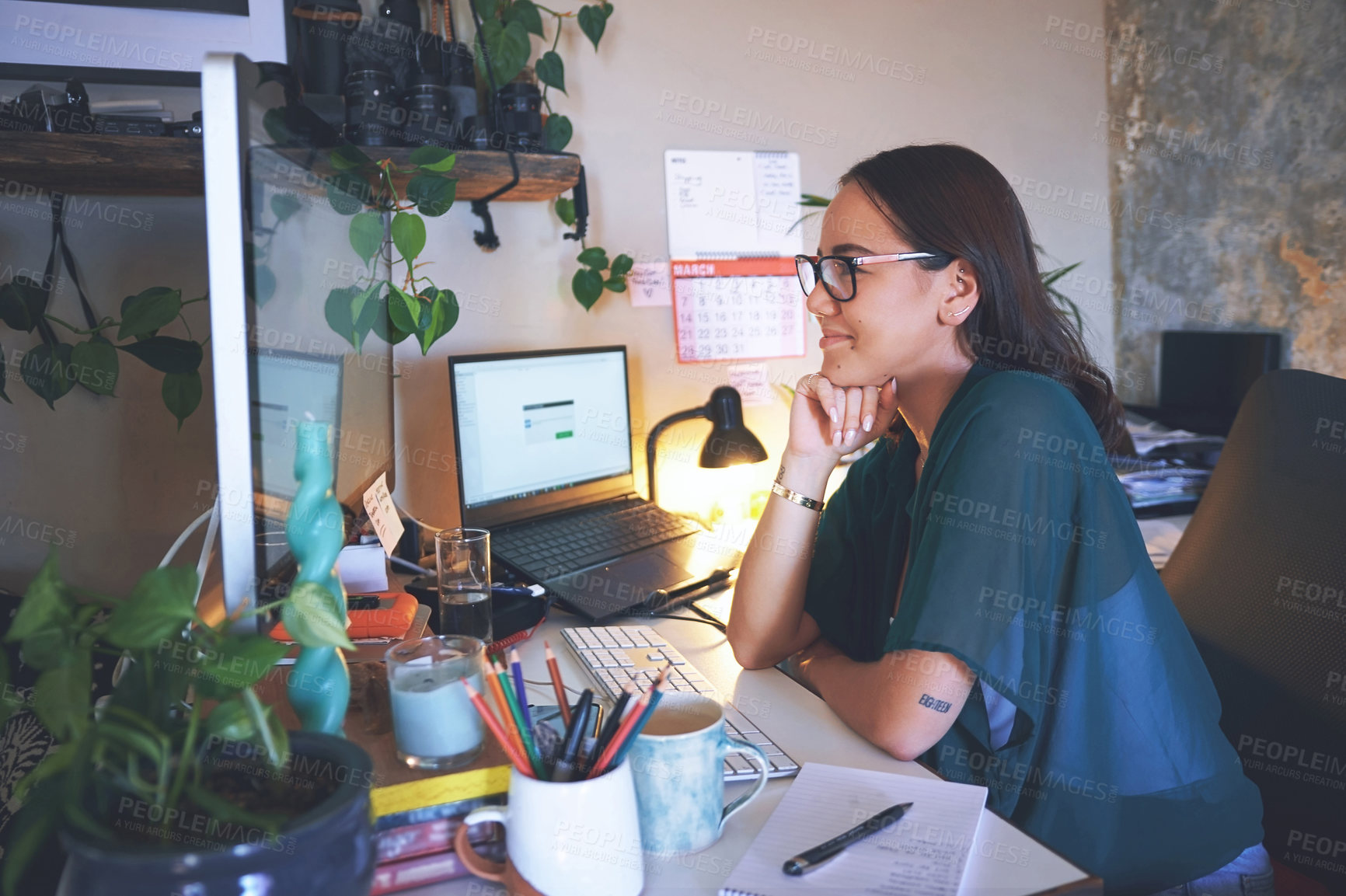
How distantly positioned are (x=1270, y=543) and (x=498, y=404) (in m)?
1.15

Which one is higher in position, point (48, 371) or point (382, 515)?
point (48, 371)

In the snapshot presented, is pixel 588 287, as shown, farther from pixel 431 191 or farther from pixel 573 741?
pixel 573 741

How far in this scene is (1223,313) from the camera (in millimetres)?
2246

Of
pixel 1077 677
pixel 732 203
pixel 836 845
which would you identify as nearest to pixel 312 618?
pixel 836 845

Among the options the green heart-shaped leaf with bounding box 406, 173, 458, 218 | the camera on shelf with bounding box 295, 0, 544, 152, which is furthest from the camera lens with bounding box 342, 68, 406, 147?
the green heart-shaped leaf with bounding box 406, 173, 458, 218

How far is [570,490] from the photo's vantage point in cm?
167

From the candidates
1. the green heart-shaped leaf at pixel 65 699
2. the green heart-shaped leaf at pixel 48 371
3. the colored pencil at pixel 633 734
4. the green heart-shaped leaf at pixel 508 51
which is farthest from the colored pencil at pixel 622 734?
the green heart-shaped leaf at pixel 508 51

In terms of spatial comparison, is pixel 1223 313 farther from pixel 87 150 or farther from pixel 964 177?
pixel 87 150

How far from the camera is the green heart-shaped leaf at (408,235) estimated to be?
1229mm

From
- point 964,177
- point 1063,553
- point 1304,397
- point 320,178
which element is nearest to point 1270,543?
point 1304,397

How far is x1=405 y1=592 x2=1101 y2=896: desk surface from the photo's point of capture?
2.22 ft

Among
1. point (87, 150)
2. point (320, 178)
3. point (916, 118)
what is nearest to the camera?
point (320, 178)

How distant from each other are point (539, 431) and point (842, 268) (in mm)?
679

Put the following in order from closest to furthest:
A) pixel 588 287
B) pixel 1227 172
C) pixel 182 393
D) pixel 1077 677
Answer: pixel 1077 677
pixel 182 393
pixel 588 287
pixel 1227 172
